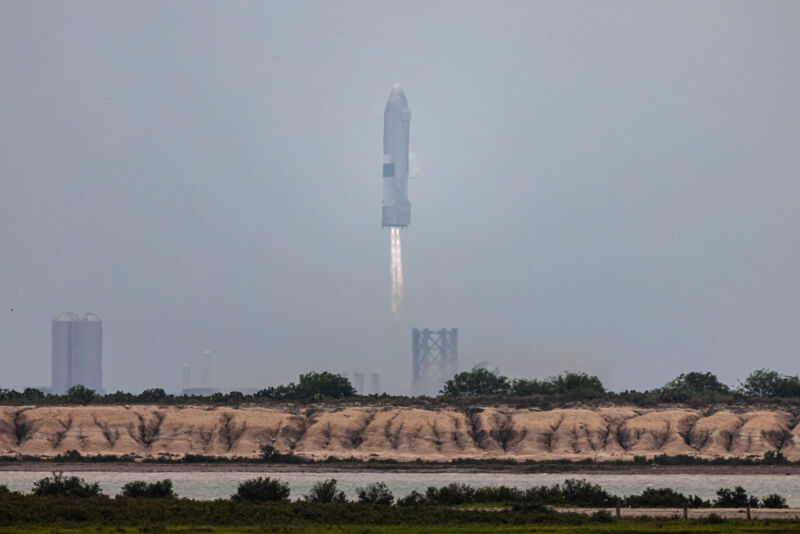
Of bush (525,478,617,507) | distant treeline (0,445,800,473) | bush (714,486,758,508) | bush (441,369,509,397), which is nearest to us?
bush (714,486,758,508)

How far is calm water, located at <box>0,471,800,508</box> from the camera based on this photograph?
10293 cm

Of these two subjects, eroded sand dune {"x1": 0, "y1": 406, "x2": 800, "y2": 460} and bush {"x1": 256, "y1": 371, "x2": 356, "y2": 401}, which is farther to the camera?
bush {"x1": 256, "y1": 371, "x2": 356, "y2": 401}

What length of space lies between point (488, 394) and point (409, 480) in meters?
56.1

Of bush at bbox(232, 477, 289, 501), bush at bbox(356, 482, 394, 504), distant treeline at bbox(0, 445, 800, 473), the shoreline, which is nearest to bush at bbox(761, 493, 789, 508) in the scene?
bush at bbox(356, 482, 394, 504)

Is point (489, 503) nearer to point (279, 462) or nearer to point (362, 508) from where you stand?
point (362, 508)

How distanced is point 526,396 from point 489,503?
7488 centimetres

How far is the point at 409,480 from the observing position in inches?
4550

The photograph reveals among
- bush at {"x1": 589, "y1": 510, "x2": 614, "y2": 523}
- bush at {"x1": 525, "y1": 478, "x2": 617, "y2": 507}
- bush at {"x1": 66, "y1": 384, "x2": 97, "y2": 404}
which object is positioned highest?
bush at {"x1": 66, "y1": 384, "x2": 97, "y2": 404}

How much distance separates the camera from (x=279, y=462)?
132 meters

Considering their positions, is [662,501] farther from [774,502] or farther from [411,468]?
[411,468]

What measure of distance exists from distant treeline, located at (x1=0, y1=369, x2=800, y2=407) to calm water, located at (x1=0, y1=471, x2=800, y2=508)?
105 ft

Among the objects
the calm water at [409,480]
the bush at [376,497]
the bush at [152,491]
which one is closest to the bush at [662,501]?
the bush at [376,497]

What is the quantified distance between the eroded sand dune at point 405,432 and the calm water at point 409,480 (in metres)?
13.7

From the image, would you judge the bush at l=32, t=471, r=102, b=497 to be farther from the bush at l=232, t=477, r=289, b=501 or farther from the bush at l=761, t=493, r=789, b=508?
the bush at l=761, t=493, r=789, b=508
